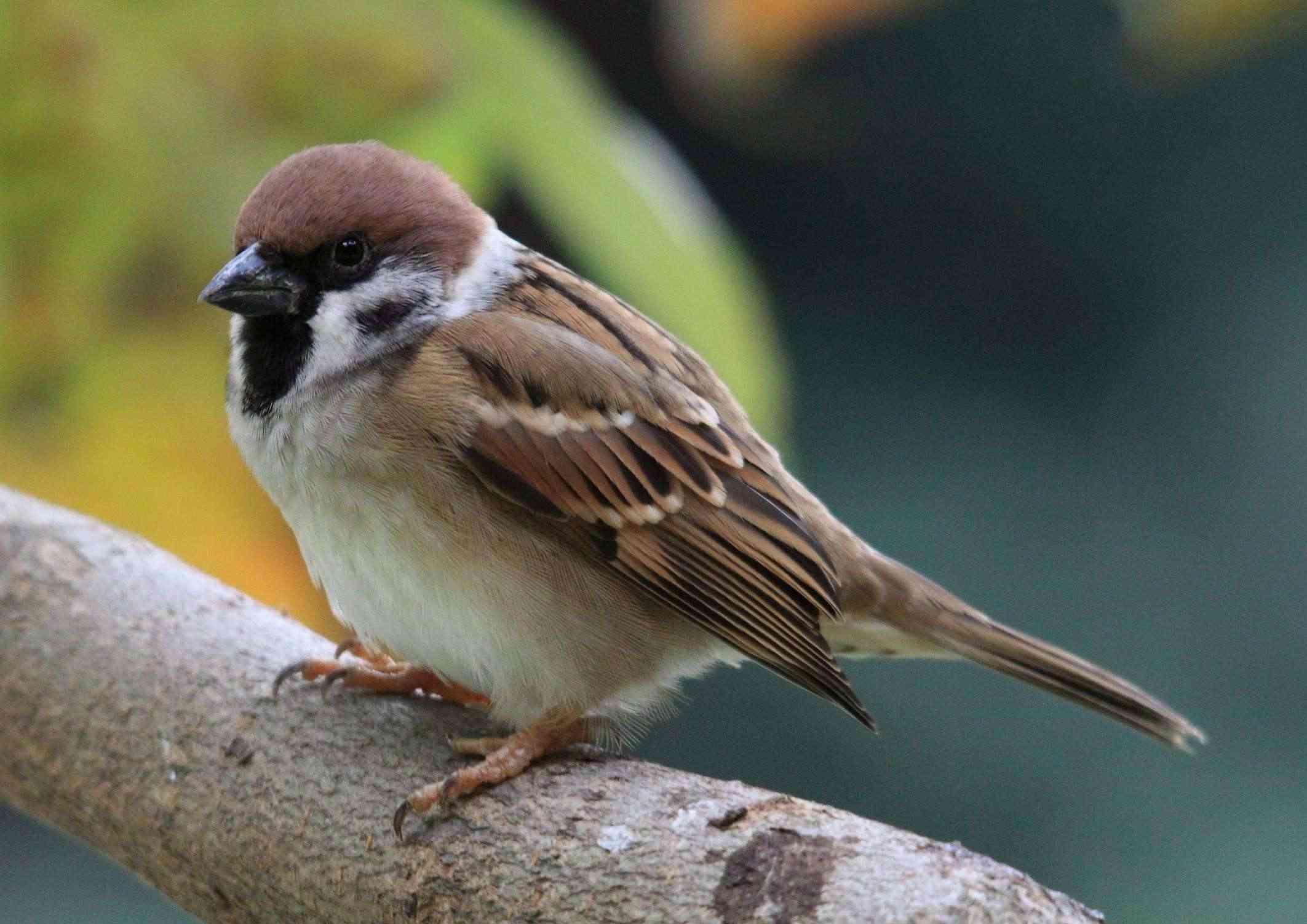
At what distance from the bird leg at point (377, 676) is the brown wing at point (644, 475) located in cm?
29

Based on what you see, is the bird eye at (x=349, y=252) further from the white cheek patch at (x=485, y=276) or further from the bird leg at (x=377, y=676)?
the bird leg at (x=377, y=676)

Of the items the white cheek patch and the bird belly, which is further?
the white cheek patch

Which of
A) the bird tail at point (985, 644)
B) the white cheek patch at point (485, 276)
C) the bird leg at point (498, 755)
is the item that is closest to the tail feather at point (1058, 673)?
the bird tail at point (985, 644)

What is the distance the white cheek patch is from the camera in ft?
6.64

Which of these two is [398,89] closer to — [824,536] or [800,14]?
[800,14]

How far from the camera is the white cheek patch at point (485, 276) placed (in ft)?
6.64

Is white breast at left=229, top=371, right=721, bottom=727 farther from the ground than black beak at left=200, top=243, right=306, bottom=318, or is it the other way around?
black beak at left=200, top=243, right=306, bottom=318

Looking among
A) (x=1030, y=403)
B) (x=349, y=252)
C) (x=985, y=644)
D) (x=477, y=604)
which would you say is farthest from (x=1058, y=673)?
(x=1030, y=403)

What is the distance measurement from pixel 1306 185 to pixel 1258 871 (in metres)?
1.88

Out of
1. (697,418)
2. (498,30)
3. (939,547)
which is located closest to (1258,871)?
(939,547)

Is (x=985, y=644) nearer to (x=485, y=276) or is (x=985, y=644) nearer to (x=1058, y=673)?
(x=1058, y=673)

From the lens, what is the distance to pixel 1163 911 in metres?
3.58

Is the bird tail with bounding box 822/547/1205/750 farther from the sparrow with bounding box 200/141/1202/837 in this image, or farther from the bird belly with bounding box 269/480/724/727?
the bird belly with bounding box 269/480/724/727

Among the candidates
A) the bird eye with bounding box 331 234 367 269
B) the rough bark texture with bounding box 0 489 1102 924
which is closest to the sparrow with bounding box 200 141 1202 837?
the bird eye with bounding box 331 234 367 269
